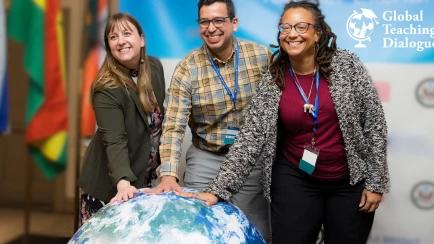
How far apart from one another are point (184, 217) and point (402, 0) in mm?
1693

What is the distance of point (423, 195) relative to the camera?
2629mm

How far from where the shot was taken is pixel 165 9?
2805 mm

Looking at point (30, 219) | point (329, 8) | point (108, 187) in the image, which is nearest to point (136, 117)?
point (108, 187)

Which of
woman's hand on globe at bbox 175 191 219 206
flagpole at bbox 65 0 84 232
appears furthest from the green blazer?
flagpole at bbox 65 0 84 232

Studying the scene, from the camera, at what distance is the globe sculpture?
4.82 feet

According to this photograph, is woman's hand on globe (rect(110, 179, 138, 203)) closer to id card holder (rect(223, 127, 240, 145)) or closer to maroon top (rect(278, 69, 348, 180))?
id card holder (rect(223, 127, 240, 145))

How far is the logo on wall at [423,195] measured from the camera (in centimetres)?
261

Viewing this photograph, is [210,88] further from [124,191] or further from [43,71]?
[43,71]

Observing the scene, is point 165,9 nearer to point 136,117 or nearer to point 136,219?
point 136,117

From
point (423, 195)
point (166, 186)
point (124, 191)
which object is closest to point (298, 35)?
point (166, 186)

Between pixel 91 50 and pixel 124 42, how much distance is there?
1.05 meters

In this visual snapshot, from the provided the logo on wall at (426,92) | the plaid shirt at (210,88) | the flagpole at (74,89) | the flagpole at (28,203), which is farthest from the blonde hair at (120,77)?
the flagpole at (28,203)

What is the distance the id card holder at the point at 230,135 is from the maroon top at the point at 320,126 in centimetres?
33

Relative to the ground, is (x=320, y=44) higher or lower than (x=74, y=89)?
higher
